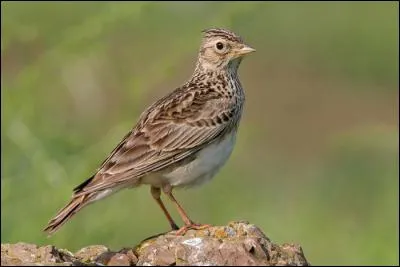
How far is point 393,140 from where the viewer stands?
60.6 feet

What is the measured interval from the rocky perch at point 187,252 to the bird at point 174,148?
3.11 ft

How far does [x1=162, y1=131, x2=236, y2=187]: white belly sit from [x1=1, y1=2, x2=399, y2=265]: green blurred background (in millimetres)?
2681

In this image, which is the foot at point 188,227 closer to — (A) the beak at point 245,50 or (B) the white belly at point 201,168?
(B) the white belly at point 201,168

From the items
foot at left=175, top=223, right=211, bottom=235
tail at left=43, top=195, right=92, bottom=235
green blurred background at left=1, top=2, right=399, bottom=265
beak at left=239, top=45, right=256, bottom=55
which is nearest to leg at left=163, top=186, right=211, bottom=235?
foot at left=175, top=223, right=211, bottom=235

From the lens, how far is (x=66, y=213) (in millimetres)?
10289

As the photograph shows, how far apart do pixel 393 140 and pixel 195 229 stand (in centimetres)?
885

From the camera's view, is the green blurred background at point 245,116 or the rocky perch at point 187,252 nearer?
the rocky perch at point 187,252

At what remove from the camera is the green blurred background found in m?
14.0

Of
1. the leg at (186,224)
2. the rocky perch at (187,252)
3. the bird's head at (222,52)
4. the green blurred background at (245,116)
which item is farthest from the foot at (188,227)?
the green blurred background at (245,116)

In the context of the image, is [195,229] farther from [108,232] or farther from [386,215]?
[386,215]

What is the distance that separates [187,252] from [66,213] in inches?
57.5

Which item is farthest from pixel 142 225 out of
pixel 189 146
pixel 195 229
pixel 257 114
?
pixel 257 114

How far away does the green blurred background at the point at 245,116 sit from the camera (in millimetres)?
14023

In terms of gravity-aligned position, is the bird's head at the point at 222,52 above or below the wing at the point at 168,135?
above
